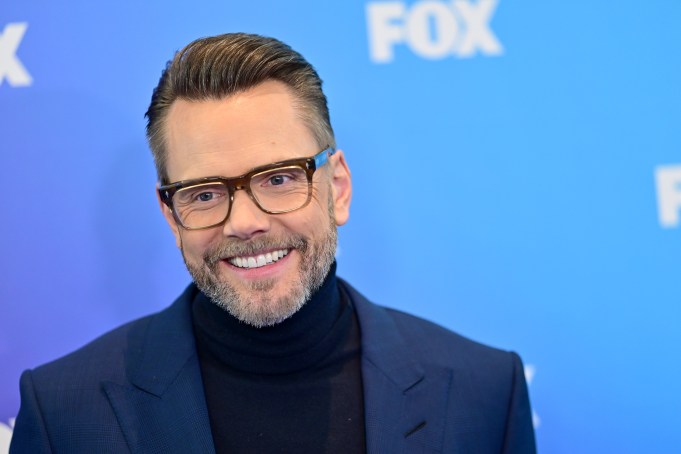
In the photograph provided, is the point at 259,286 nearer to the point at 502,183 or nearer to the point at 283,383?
the point at 283,383

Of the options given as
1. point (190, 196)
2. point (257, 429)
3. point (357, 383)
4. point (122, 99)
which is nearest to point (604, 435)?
point (357, 383)

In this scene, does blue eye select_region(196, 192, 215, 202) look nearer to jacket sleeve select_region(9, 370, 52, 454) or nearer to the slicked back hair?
the slicked back hair

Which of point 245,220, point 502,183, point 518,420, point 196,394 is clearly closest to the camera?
point 245,220

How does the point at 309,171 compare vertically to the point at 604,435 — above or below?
above

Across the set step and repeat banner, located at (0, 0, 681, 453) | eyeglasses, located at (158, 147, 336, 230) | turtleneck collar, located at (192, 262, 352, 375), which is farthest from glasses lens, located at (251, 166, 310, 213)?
step and repeat banner, located at (0, 0, 681, 453)

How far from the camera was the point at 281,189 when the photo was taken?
183 centimetres

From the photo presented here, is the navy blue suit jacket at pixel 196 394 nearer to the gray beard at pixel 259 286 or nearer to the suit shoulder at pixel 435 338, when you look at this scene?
the suit shoulder at pixel 435 338

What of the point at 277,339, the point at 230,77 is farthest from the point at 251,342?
the point at 230,77

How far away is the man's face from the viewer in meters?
1.79

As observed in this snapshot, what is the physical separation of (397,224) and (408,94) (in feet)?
1.25

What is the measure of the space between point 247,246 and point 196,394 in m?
0.37

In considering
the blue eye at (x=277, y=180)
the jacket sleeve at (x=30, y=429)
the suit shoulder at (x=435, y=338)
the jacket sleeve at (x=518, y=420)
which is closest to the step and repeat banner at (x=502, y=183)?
the suit shoulder at (x=435, y=338)

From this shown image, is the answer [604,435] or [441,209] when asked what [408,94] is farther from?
[604,435]

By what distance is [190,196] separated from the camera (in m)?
1.83
